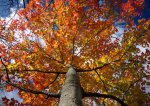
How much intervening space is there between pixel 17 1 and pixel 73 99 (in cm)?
317

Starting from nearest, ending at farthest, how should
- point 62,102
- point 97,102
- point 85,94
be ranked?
point 62,102 → point 85,94 → point 97,102

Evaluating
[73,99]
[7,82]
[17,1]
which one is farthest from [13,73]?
[73,99]

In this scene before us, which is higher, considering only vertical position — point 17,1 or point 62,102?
point 17,1

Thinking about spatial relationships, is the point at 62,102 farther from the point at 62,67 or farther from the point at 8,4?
the point at 62,67

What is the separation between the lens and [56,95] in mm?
4477

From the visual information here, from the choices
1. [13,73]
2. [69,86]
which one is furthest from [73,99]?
[13,73]

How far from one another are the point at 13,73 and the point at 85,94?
431 cm

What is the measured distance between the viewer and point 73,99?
12.0 feet

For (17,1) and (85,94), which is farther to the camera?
(17,1)

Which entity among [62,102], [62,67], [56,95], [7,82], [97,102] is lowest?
[62,102]

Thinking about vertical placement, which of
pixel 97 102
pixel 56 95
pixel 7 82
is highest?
pixel 97 102

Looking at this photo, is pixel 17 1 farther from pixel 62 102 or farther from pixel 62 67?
pixel 62 67

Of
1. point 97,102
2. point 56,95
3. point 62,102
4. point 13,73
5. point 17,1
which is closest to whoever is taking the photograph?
point 62,102

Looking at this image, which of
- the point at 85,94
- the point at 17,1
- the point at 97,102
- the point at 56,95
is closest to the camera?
the point at 56,95
